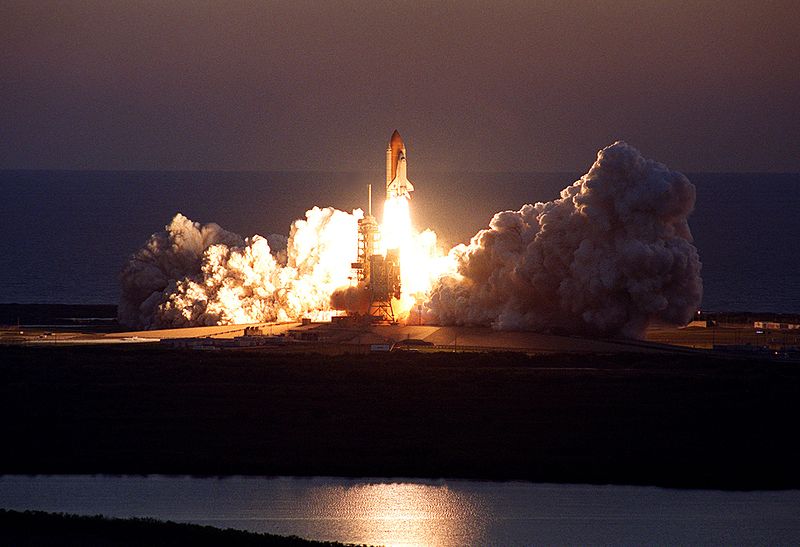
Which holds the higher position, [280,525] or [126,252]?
Result: [126,252]

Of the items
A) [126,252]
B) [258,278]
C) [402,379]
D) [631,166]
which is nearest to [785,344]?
[631,166]

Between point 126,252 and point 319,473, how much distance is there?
97.9m

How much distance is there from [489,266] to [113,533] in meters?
38.0

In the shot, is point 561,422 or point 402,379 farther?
point 402,379

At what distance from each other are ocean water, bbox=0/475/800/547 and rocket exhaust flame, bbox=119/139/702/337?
25.4 meters

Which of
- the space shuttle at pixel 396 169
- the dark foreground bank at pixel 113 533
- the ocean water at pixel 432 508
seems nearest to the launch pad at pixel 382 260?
the space shuttle at pixel 396 169

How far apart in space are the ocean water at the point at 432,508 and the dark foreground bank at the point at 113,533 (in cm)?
227

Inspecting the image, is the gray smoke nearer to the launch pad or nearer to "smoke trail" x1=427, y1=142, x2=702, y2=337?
the launch pad

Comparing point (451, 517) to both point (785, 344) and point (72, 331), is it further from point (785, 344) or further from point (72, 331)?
point (72, 331)

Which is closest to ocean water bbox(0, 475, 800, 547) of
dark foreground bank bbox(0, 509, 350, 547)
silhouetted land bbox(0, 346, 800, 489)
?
silhouetted land bbox(0, 346, 800, 489)

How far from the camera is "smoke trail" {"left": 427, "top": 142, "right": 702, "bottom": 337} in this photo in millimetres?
74125

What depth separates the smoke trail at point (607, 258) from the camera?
7412 cm

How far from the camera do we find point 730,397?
200ft

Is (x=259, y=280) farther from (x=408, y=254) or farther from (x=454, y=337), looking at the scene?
(x=454, y=337)
